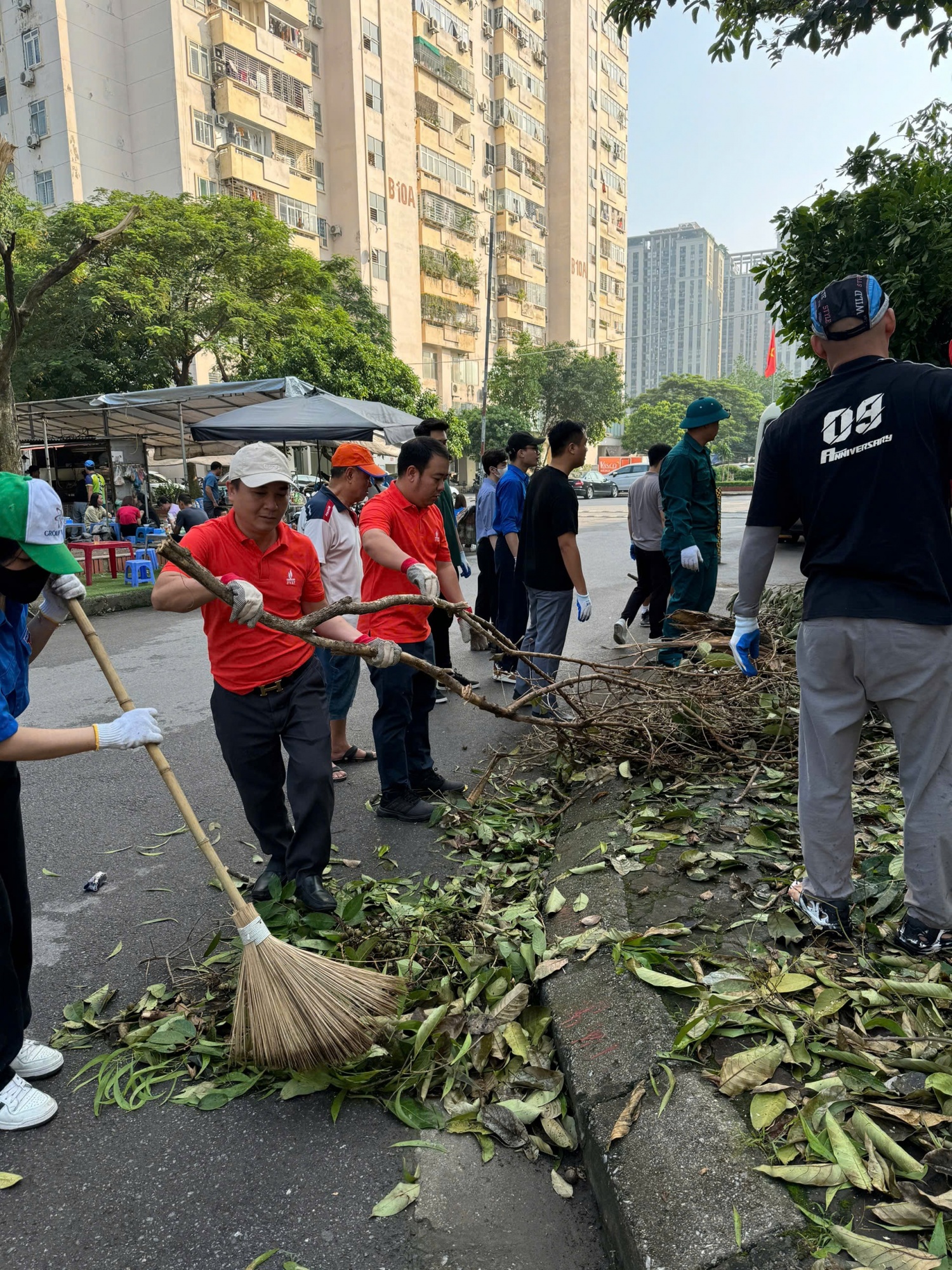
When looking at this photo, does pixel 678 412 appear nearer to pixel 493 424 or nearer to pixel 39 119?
pixel 493 424

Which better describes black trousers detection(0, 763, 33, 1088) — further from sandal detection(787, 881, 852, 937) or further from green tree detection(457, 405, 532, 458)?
green tree detection(457, 405, 532, 458)

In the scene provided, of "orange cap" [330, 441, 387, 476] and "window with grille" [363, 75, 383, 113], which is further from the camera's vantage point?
"window with grille" [363, 75, 383, 113]

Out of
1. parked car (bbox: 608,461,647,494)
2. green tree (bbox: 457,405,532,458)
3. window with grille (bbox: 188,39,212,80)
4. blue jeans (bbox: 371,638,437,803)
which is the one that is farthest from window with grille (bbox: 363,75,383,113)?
blue jeans (bbox: 371,638,437,803)

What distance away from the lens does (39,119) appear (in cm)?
3419

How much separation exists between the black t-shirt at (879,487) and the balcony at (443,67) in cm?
5229

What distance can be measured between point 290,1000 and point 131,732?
93 centimetres

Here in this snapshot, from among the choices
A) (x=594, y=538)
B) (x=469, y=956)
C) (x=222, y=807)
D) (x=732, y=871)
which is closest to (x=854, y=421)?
(x=732, y=871)

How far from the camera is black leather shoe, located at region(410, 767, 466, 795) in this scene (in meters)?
4.79

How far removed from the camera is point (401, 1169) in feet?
7.41

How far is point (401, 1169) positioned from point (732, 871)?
1.63 m

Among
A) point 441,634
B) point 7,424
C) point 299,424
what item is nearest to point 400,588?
point 441,634

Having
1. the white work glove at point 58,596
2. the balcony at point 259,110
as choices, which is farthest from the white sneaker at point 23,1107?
the balcony at point 259,110

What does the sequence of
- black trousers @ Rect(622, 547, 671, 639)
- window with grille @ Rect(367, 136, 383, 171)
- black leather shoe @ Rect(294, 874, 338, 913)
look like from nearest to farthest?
black leather shoe @ Rect(294, 874, 338, 913), black trousers @ Rect(622, 547, 671, 639), window with grille @ Rect(367, 136, 383, 171)

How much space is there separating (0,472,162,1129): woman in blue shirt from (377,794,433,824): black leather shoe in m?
2.02
